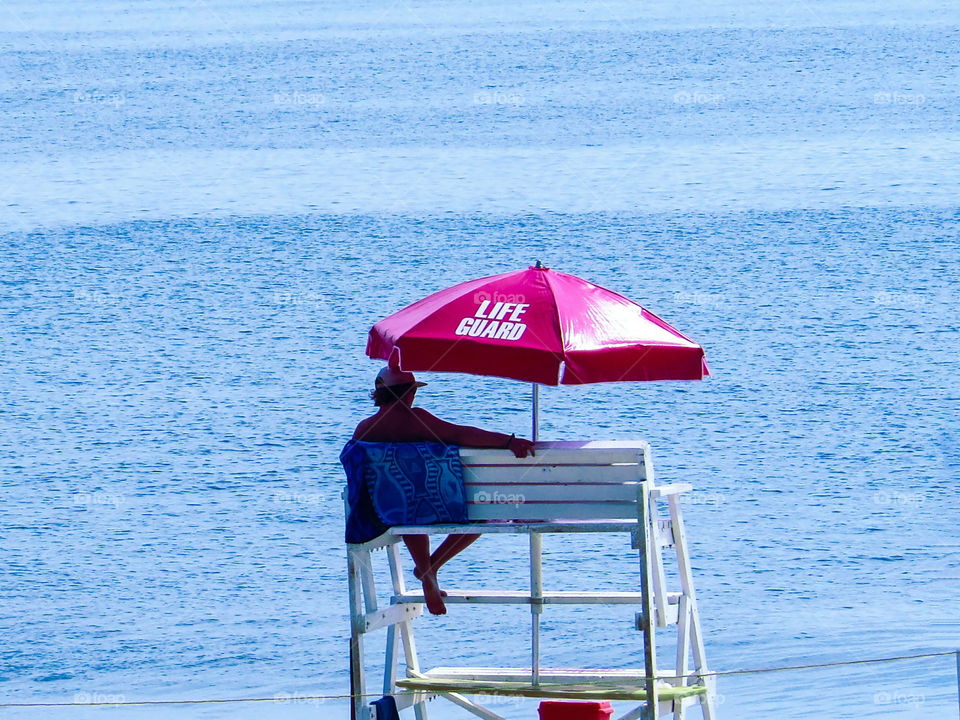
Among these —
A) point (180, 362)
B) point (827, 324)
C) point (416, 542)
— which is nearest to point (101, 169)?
point (180, 362)

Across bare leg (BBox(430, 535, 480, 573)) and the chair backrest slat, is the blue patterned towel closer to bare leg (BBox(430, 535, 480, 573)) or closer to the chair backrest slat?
the chair backrest slat

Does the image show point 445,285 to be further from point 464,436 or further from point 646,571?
point 646,571

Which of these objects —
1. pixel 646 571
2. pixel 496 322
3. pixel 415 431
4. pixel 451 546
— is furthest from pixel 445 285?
pixel 646 571

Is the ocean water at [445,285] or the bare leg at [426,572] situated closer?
the bare leg at [426,572]

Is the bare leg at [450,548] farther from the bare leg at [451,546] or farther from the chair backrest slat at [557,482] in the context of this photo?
the chair backrest slat at [557,482]

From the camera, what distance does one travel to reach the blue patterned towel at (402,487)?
21.1 feet

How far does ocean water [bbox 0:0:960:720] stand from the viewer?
55.8ft

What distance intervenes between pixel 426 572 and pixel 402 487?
1.49 feet

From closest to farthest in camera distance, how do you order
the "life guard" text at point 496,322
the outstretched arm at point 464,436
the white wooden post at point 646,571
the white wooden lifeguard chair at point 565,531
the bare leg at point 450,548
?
the white wooden post at point 646,571, the white wooden lifeguard chair at point 565,531, the outstretched arm at point 464,436, the "life guard" text at point 496,322, the bare leg at point 450,548

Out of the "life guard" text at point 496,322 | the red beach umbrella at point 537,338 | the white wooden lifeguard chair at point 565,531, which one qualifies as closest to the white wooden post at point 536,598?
the white wooden lifeguard chair at point 565,531

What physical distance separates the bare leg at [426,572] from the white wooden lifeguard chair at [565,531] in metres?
0.10

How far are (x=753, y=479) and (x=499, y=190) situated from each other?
21953 millimetres

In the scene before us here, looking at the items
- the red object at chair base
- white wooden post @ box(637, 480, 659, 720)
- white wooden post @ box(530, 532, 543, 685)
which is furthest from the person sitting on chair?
the red object at chair base

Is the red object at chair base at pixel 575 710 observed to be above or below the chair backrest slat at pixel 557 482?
below
